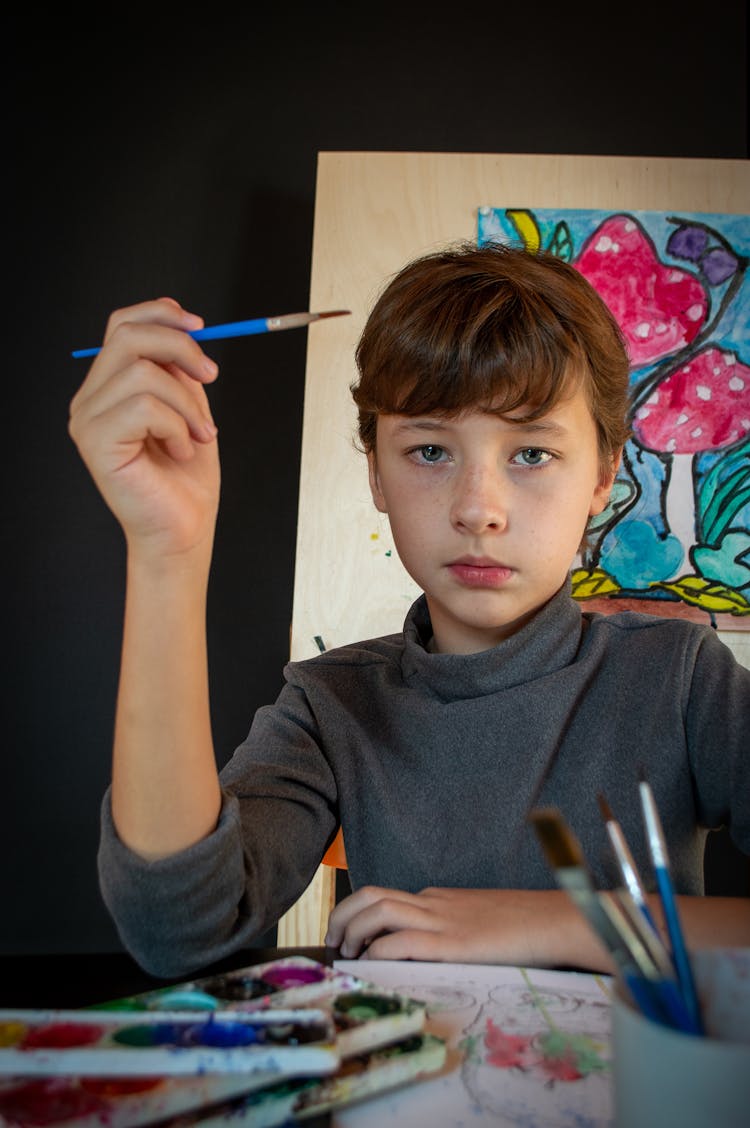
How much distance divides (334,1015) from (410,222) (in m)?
1.78

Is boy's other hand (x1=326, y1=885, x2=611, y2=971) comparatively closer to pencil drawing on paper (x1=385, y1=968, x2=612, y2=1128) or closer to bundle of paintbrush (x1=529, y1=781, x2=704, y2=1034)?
pencil drawing on paper (x1=385, y1=968, x2=612, y2=1128)

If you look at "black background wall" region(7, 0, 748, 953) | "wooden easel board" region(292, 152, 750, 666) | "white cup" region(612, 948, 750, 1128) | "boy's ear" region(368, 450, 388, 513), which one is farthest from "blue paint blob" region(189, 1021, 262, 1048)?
"black background wall" region(7, 0, 748, 953)

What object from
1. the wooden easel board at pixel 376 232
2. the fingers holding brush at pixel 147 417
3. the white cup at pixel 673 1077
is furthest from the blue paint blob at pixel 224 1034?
the wooden easel board at pixel 376 232

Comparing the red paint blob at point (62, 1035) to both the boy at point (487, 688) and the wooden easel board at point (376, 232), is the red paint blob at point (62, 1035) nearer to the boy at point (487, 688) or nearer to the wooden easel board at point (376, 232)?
the boy at point (487, 688)

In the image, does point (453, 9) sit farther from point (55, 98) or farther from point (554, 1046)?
point (554, 1046)

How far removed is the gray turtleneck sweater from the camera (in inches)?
31.9

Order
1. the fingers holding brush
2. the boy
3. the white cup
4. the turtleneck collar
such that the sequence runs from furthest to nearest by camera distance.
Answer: the turtleneck collar < the boy < the fingers holding brush < the white cup

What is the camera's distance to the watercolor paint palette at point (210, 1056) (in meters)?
0.33

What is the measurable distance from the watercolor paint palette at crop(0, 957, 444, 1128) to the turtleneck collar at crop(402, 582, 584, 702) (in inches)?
18.2

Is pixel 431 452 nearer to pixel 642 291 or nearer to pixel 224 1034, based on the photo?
pixel 224 1034

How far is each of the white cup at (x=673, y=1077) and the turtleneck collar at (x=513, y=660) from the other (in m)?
0.56

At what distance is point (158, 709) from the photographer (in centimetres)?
57

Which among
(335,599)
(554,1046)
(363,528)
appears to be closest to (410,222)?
(363,528)

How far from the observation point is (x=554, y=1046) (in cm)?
43
